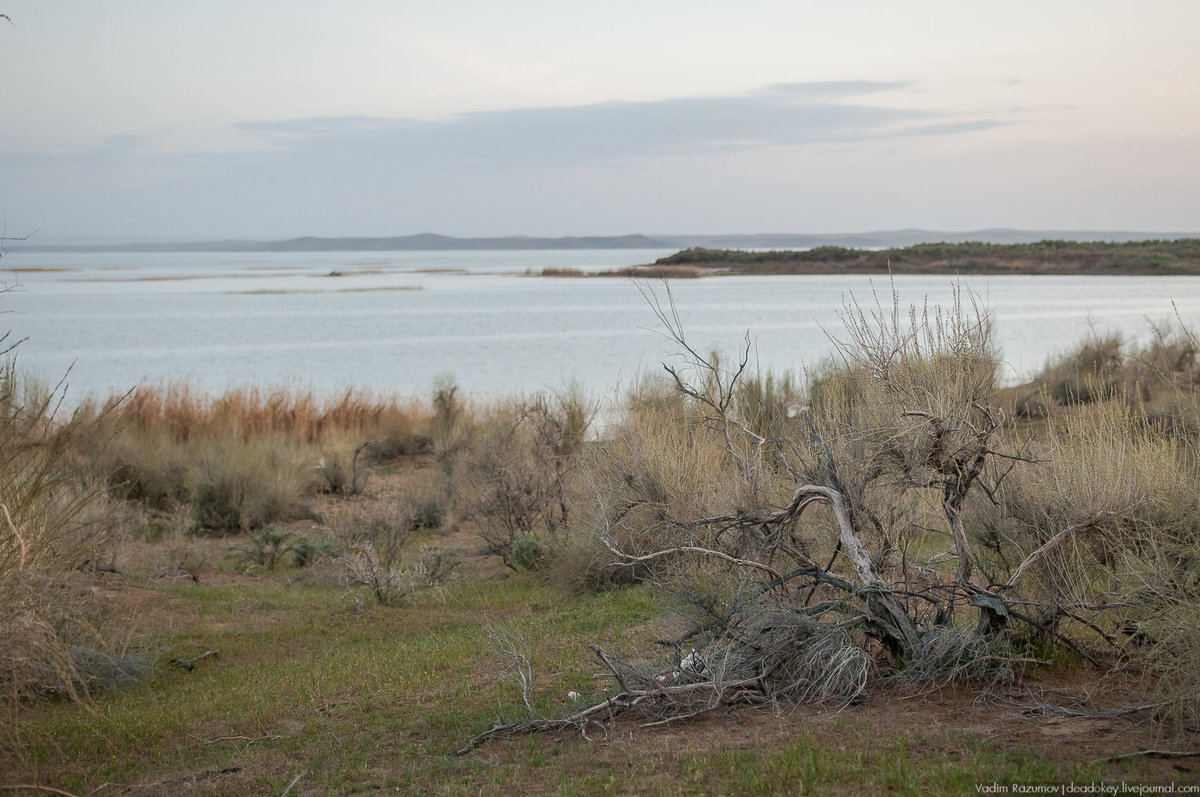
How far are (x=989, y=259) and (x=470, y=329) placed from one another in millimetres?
45907

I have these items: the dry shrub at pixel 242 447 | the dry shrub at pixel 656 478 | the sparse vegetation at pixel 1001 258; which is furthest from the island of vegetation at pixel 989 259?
the dry shrub at pixel 656 478

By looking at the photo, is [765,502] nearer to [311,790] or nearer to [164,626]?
[311,790]

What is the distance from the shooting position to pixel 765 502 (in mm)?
7840

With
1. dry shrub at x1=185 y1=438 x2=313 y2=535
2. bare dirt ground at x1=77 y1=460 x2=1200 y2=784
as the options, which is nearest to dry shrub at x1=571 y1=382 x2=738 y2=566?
bare dirt ground at x1=77 y1=460 x2=1200 y2=784

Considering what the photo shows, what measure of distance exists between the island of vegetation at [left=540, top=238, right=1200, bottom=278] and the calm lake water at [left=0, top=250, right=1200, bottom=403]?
2041 millimetres

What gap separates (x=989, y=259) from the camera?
74.1 m

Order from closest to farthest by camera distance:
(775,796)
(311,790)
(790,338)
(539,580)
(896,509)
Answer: (775,796) → (311,790) → (896,509) → (539,580) → (790,338)

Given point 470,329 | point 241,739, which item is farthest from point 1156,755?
point 470,329

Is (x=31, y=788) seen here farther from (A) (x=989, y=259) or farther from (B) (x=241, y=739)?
(A) (x=989, y=259)

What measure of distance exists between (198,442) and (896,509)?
54.2ft

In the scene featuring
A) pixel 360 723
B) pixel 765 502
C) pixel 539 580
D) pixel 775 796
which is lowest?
pixel 539 580

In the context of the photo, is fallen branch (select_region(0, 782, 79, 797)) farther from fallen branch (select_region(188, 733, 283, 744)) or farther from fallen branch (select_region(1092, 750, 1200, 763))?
fallen branch (select_region(1092, 750, 1200, 763))

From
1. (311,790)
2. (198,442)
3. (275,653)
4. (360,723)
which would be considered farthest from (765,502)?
(198,442)

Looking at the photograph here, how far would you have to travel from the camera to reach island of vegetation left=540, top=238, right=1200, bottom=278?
66.4 meters
